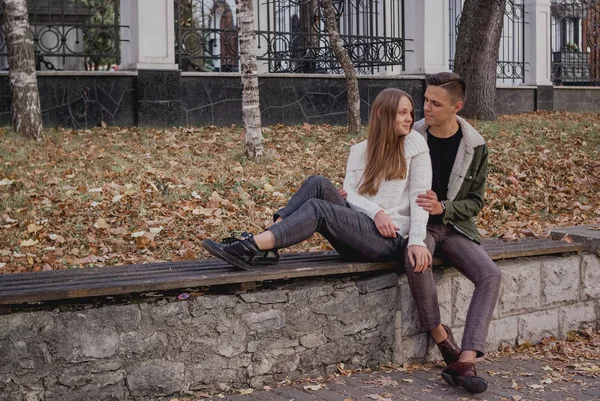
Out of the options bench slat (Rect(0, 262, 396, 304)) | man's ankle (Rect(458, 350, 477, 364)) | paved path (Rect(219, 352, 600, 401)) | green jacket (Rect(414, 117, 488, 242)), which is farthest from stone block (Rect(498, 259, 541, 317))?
bench slat (Rect(0, 262, 396, 304))

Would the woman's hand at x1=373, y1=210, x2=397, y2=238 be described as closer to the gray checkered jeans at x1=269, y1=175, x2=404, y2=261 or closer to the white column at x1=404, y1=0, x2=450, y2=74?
the gray checkered jeans at x1=269, y1=175, x2=404, y2=261

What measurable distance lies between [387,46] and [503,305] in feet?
35.3

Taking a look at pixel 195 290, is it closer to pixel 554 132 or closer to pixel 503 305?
pixel 503 305

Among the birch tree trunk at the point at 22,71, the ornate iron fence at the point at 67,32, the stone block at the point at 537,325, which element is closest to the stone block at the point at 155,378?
the stone block at the point at 537,325

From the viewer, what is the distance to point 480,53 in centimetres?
1457

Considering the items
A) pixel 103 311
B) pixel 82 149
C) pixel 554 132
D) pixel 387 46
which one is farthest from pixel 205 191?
pixel 387 46

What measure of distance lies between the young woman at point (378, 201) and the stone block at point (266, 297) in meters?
0.20

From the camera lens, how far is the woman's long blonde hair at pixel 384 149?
4.95m

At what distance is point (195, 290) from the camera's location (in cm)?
452

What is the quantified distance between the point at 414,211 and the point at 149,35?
9.11m

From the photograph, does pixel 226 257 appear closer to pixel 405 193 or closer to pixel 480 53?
pixel 405 193

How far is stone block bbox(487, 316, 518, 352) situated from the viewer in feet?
18.0

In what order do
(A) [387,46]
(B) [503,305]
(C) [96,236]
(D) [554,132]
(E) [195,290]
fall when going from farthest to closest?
(A) [387,46] → (D) [554,132] → (C) [96,236] → (B) [503,305] → (E) [195,290]

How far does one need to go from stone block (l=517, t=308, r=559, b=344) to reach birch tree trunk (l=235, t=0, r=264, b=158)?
4508mm
